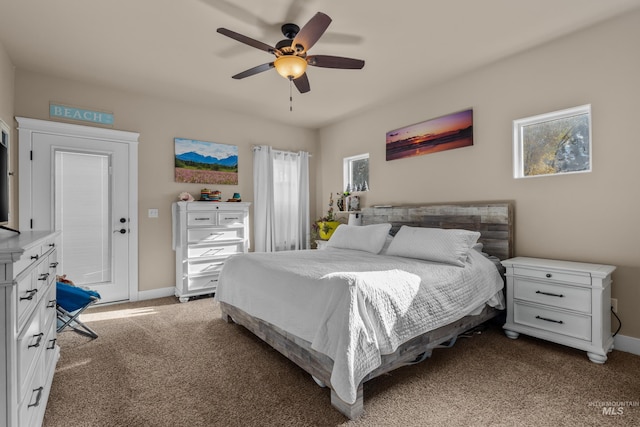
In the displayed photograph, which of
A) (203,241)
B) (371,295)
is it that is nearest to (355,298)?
(371,295)

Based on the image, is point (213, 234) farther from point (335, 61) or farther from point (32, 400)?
point (32, 400)

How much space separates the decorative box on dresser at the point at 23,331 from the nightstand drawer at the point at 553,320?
3172mm

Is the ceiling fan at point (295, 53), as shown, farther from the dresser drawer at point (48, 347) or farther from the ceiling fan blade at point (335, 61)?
the dresser drawer at point (48, 347)

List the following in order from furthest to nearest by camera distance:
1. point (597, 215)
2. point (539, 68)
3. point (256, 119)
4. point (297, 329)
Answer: point (256, 119), point (539, 68), point (597, 215), point (297, 329)

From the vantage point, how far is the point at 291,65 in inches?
98.6

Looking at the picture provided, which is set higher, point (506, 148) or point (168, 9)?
point (168, 9)

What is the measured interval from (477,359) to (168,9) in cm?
344

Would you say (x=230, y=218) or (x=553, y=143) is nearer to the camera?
(x=553, y=143)

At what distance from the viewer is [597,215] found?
2.64 meters

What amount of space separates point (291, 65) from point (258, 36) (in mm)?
566

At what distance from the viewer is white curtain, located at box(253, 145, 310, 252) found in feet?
16.5

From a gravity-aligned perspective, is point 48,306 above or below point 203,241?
below

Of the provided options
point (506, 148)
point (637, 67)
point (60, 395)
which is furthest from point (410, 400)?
point (637, 67)

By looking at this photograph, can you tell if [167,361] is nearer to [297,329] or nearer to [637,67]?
[297,329]
